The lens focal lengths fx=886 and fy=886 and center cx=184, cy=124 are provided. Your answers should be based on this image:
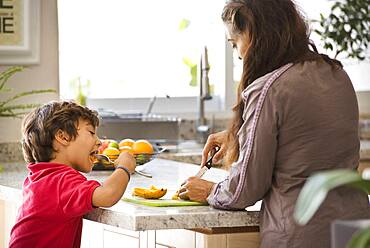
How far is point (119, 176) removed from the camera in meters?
2.51

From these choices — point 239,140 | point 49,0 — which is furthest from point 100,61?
point 239,140

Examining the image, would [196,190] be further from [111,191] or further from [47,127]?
[47,127]

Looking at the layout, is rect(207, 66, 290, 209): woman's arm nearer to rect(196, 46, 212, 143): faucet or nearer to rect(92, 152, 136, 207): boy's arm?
rect(92, 152, 136, 207): boy's arm

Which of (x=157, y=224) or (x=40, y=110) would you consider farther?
(x=40, y=110)

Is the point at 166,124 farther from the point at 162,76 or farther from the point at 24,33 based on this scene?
the point at 24,33

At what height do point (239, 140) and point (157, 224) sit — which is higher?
point (239, 140)

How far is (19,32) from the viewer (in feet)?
13.9

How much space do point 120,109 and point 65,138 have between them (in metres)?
2.58

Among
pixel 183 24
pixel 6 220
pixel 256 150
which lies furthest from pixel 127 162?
pixel 183 24

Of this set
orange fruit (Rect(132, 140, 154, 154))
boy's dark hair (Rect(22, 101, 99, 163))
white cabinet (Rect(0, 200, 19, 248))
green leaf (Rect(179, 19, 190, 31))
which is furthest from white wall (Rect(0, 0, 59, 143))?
boy's dark hair (Rect(22, 101, 99, 163))

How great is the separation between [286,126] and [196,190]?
405 mm

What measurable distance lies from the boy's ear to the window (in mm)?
2254

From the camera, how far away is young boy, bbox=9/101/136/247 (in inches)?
97.4

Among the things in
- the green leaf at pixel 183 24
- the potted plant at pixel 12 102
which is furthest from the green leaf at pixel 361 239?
the green leaf at pixel 183 24
